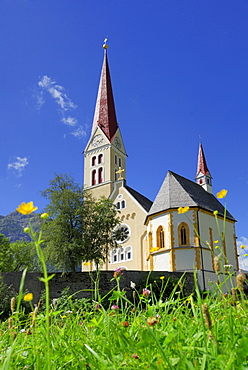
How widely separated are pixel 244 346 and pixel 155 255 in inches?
1056

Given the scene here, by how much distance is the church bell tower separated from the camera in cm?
5062

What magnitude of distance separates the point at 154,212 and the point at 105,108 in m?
35.3

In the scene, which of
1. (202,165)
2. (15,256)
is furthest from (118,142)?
(15,256)

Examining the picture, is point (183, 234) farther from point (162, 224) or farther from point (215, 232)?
point (215, 232)

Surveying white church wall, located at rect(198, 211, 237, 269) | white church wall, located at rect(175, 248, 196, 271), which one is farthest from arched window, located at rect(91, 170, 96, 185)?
white church wall, located at rect(175, 248, 196, 271)

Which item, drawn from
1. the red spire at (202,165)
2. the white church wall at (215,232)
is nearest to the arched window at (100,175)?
the red spire at (202,165)

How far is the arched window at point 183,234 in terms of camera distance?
2681cm

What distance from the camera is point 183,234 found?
89.3 ft

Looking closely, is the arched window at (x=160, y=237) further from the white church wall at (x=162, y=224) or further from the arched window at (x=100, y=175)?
the arched window at (x=100, y=175)

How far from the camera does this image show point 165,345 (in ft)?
6.93

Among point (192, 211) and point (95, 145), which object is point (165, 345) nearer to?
point (192, 211)

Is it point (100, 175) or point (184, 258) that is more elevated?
point (100, 175)

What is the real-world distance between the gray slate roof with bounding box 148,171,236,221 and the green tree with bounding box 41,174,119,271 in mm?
4290

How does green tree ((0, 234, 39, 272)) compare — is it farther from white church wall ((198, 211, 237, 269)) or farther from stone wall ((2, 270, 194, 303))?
white church wall ((198, 211, 237, 269))
